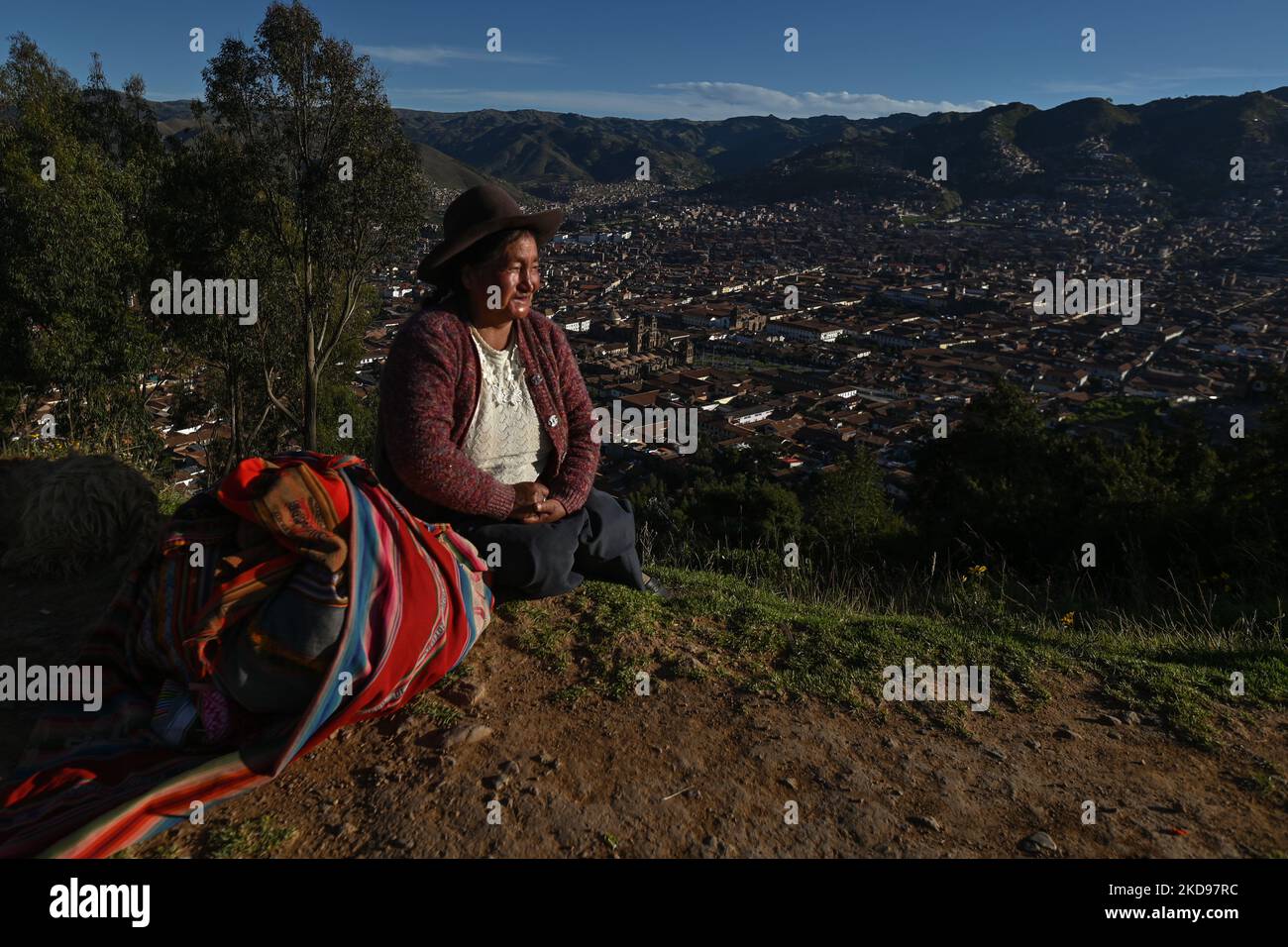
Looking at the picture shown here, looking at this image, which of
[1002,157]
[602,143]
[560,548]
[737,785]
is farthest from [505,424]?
[602,143]

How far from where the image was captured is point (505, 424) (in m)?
2.83

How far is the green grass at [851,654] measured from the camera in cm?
261

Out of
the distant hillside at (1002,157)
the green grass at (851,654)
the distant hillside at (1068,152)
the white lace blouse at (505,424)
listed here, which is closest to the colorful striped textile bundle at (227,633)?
the white lace blouse at (505,424)

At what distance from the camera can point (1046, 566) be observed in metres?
6.68

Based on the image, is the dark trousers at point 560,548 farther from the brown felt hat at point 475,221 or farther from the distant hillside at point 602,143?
the distant hillside at point 602,143

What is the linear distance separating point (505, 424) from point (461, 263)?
0.58 meters

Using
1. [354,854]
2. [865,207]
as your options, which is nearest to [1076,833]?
[354,854]

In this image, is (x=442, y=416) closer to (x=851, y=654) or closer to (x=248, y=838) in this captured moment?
(x=248, y=838)

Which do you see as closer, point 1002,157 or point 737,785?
point 737,785

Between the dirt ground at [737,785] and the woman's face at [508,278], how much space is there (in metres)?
1.23

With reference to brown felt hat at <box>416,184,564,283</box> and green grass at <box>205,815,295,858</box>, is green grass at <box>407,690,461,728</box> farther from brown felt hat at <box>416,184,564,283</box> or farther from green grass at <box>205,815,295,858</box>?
brown felt hat at <box>416,184,564,283</box>

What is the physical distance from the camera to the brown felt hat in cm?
264
